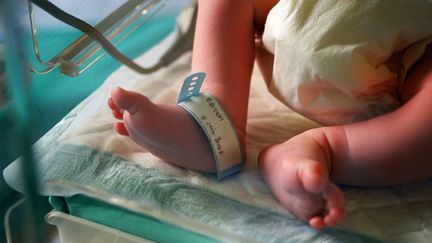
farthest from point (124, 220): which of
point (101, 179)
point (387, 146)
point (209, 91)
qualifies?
point (387, 146)

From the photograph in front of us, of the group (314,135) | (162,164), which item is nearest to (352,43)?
(314,135)

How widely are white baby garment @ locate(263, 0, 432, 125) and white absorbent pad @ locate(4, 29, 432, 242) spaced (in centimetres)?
6

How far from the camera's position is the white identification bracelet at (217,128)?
1.79 ft

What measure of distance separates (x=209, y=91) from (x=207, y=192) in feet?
0.32

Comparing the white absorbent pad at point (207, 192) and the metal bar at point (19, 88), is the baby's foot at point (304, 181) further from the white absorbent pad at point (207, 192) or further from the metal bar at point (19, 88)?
the metal bar at point (19, 88)

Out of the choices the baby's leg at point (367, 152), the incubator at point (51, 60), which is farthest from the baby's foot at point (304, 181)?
the incubator at point (51, 60)

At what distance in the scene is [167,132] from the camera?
542 mm

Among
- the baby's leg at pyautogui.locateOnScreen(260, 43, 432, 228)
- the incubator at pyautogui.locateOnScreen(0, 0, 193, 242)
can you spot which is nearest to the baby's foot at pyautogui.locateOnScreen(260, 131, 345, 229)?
the baby's leg at pyautogui.locateOnScreen(260, 43, 432, 228)

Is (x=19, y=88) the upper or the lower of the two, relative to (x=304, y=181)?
upper

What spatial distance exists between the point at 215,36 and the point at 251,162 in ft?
0.44

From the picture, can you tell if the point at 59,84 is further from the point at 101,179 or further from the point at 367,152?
the point at 367,152

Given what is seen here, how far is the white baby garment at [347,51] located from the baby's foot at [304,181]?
6 cm

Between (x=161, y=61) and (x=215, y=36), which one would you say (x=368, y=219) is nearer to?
(x=215, y=36)

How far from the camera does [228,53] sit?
1.98 ft
